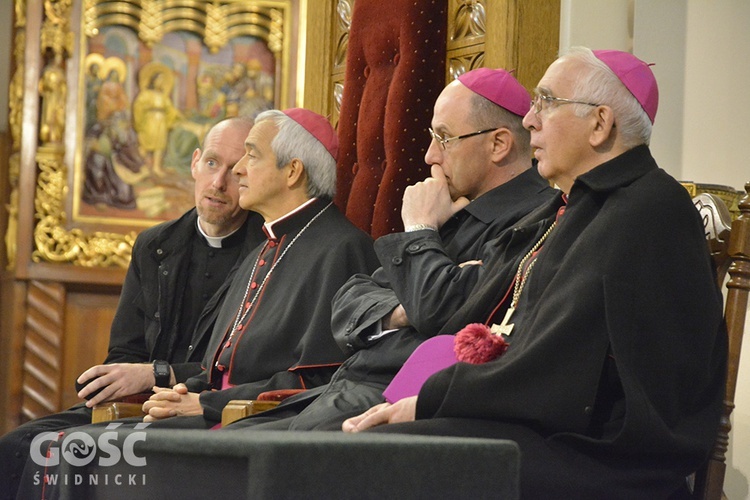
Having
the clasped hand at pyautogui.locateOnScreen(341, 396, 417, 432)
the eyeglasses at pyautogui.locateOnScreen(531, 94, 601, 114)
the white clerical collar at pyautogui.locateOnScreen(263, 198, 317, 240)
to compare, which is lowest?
the clasped hand at pyautogui.locateOnScreen(341, 396, 417, 432)

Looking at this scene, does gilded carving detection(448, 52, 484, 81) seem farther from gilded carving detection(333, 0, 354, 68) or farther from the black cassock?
gilded carving detection(333, 0, 354, 68)

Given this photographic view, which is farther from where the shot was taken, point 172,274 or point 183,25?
point 183,25

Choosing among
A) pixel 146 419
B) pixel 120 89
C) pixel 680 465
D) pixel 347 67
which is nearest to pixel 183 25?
pixel 120 89

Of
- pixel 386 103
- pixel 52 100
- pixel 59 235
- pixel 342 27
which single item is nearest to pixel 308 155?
pixel 386 103

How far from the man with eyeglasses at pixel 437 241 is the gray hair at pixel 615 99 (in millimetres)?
545

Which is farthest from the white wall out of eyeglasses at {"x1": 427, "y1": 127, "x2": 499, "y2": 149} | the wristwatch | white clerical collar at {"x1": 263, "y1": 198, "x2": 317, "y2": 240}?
the wristwatch

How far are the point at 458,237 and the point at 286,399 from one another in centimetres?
68

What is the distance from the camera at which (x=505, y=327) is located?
8.44ft

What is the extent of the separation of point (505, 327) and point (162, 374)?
5.66ft

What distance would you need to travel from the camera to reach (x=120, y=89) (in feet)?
26.5

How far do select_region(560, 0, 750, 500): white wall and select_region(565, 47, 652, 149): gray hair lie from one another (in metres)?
1.09

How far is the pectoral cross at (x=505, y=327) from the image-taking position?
8.38 ft

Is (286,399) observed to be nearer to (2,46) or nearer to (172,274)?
(172,274)

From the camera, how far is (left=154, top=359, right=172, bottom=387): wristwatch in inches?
154
